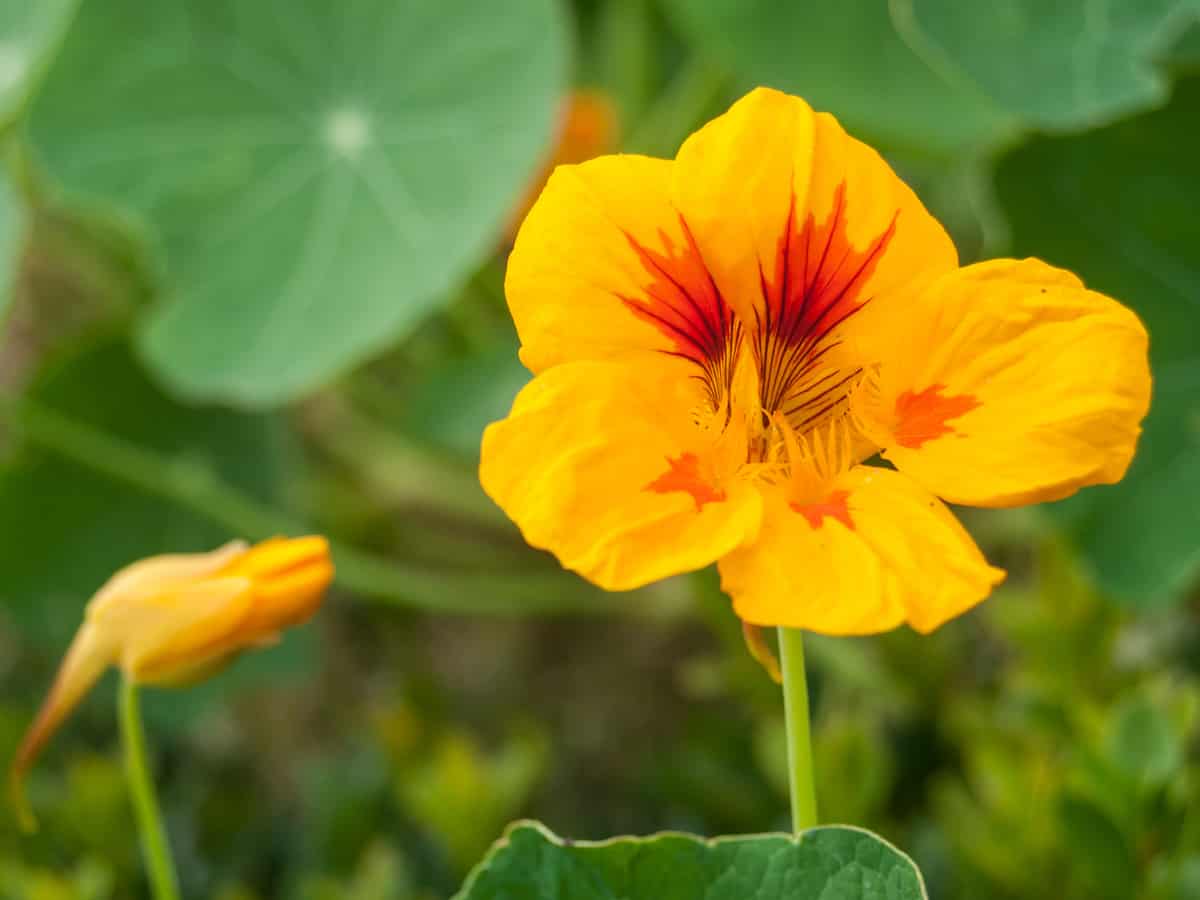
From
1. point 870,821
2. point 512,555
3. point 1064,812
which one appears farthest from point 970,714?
point 512,555

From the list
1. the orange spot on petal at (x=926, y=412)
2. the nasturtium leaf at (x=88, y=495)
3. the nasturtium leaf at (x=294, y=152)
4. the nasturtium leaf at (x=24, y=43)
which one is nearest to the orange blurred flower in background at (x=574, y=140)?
the nasturtium leaf at (x=294, y=152)

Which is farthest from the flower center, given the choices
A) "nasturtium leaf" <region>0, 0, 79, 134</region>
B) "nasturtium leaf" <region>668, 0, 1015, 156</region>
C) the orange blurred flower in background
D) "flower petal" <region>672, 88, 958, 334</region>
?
"nasturtium leaf" <region>0, 0, 79, 134</region>

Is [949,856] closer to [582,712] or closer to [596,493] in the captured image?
[596,493]

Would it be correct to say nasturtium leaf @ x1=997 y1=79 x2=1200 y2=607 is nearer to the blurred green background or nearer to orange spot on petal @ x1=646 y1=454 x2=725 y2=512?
the blurred green background

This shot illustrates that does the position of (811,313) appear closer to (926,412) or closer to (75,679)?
(926,412)

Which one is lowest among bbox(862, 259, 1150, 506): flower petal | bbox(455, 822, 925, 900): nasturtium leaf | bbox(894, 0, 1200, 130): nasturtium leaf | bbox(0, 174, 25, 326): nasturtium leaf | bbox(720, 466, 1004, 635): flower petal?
bbox(0, 174, 25, 326): nasturtium leaf

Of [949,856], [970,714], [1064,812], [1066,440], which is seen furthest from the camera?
[970,714]
